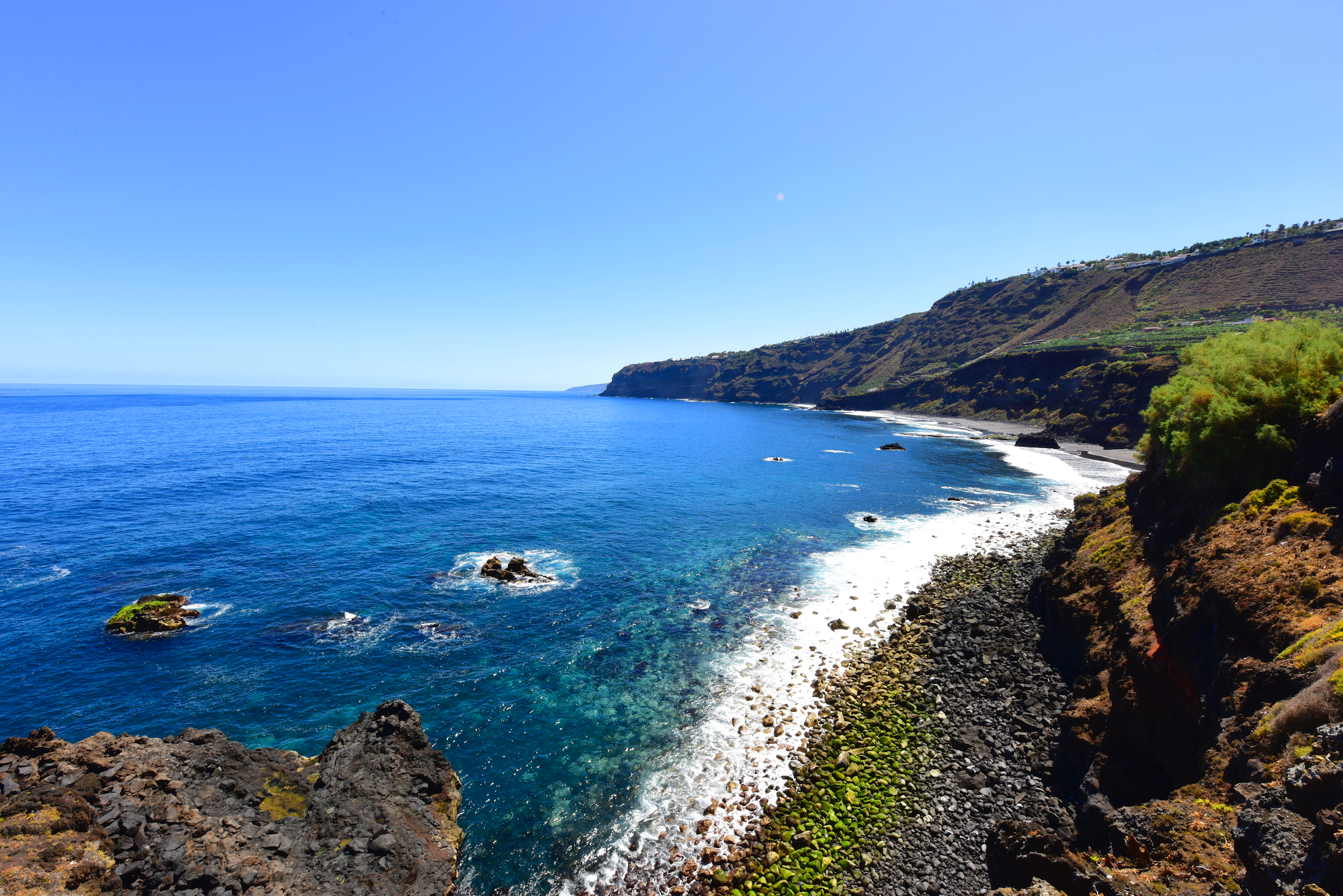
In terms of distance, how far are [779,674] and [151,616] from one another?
3804 cm

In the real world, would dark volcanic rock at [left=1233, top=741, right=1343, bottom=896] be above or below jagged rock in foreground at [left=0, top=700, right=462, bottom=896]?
above

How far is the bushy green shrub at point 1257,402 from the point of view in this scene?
25.4 metres

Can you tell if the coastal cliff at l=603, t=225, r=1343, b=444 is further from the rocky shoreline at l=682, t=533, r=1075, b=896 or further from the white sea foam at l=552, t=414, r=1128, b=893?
the rocky shoreline at l=682, t=533, r=1075, b=896

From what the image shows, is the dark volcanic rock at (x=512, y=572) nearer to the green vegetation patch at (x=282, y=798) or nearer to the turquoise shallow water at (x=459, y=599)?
the turquoise shallow water at (x=459, y=599)

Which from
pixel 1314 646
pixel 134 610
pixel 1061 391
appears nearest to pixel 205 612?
pixel 134 610

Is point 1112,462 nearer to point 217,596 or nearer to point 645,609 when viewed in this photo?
point 645,609

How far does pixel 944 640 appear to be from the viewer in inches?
1215

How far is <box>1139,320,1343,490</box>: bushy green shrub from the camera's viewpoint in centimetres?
2536

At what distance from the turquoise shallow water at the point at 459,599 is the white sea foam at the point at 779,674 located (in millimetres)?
467

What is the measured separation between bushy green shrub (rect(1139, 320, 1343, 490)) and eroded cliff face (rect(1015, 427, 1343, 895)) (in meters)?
1.69

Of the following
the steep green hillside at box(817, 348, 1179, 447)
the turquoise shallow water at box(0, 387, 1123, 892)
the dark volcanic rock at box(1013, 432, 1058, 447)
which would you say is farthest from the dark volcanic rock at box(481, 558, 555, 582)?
the dark volcanic rock at box(1013, 432, 1058, 447)

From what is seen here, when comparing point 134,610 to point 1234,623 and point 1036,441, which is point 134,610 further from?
point 1036,441

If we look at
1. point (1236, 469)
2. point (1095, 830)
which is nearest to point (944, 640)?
point (1095, 830)

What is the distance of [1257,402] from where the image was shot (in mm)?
26609
